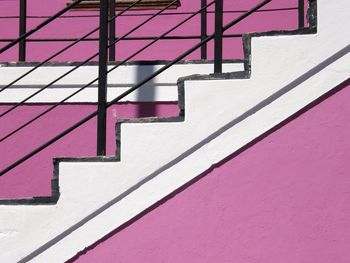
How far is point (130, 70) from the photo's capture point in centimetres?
427

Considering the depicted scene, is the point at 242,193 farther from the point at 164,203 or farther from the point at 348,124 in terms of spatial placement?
the point at 348,124

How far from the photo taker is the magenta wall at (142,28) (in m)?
5.87

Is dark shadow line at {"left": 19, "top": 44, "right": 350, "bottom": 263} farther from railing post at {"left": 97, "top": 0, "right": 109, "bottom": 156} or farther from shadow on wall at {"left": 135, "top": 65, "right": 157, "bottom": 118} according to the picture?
shadow on wall at {"left": 135, "top": 65, "right": 157, "bottom": 118}

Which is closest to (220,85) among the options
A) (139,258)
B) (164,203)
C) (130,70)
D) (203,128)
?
(203,128)

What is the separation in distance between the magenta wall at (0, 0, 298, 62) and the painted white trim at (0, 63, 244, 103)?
149 cm

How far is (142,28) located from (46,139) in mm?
2179

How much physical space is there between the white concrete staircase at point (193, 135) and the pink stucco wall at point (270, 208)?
0.27ft

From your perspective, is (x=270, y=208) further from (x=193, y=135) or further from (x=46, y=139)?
(x=46, y=139)

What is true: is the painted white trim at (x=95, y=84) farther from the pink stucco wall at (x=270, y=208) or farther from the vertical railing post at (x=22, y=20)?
the pink stucco wall at (x=270, y=208)

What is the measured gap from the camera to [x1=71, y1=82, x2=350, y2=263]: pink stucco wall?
104 inches

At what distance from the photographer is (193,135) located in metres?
2.71

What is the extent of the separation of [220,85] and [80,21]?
3.91m

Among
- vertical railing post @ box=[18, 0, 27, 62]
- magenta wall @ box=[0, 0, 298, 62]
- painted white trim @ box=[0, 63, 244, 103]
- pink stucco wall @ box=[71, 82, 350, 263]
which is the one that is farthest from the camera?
magenta wall @ box=[0, 0, 298, 62]

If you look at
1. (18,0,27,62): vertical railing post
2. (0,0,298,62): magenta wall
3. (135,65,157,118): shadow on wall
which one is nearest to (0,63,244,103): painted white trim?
(135,65,157,118): shadow on wall
